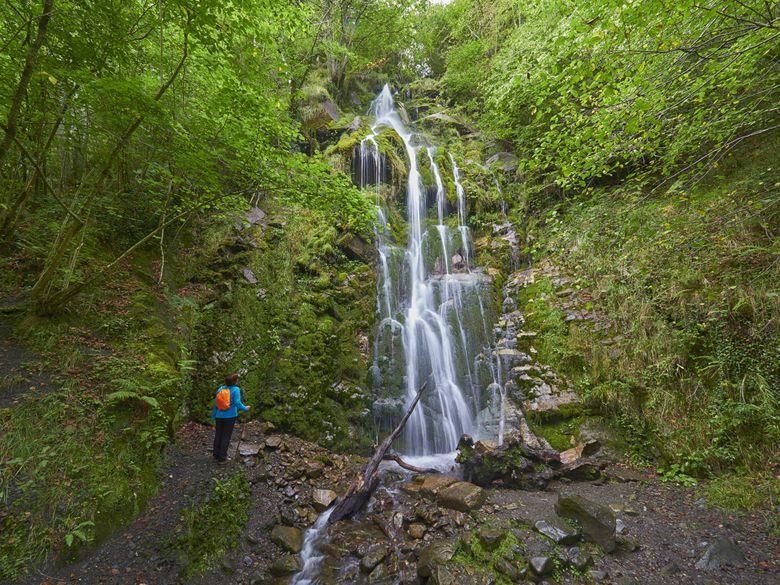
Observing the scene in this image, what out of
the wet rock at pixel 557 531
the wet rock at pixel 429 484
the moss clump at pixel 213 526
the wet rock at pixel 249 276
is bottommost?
the wet rock at pixel 557 531

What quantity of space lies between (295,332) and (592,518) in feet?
19.7

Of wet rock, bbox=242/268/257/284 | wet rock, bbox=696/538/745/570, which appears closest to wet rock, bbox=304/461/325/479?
wet rock, bbox=242/268/257/284

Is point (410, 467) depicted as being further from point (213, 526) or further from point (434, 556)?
A: point (213, 526)

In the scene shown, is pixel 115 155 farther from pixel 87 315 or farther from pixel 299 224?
pixel 299 224

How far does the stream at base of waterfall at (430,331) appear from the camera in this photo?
6980mm

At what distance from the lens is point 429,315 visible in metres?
9.10

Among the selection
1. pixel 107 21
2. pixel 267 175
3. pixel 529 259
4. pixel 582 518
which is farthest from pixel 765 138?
pixel 107 21

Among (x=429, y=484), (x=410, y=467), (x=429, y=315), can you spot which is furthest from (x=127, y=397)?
(x=429, y=315)

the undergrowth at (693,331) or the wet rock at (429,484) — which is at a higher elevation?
the undergrowth at (693,331)

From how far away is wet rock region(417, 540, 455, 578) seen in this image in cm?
360

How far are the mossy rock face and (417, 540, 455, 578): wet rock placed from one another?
8.81 ft

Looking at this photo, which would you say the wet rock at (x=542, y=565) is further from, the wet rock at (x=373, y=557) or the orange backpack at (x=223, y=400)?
the orange backpack at (x=223, y=400)

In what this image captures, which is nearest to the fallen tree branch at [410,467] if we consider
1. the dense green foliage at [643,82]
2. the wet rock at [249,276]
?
the wet rock at [249,276]

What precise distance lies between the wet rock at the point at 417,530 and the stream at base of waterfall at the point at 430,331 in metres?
1.21
